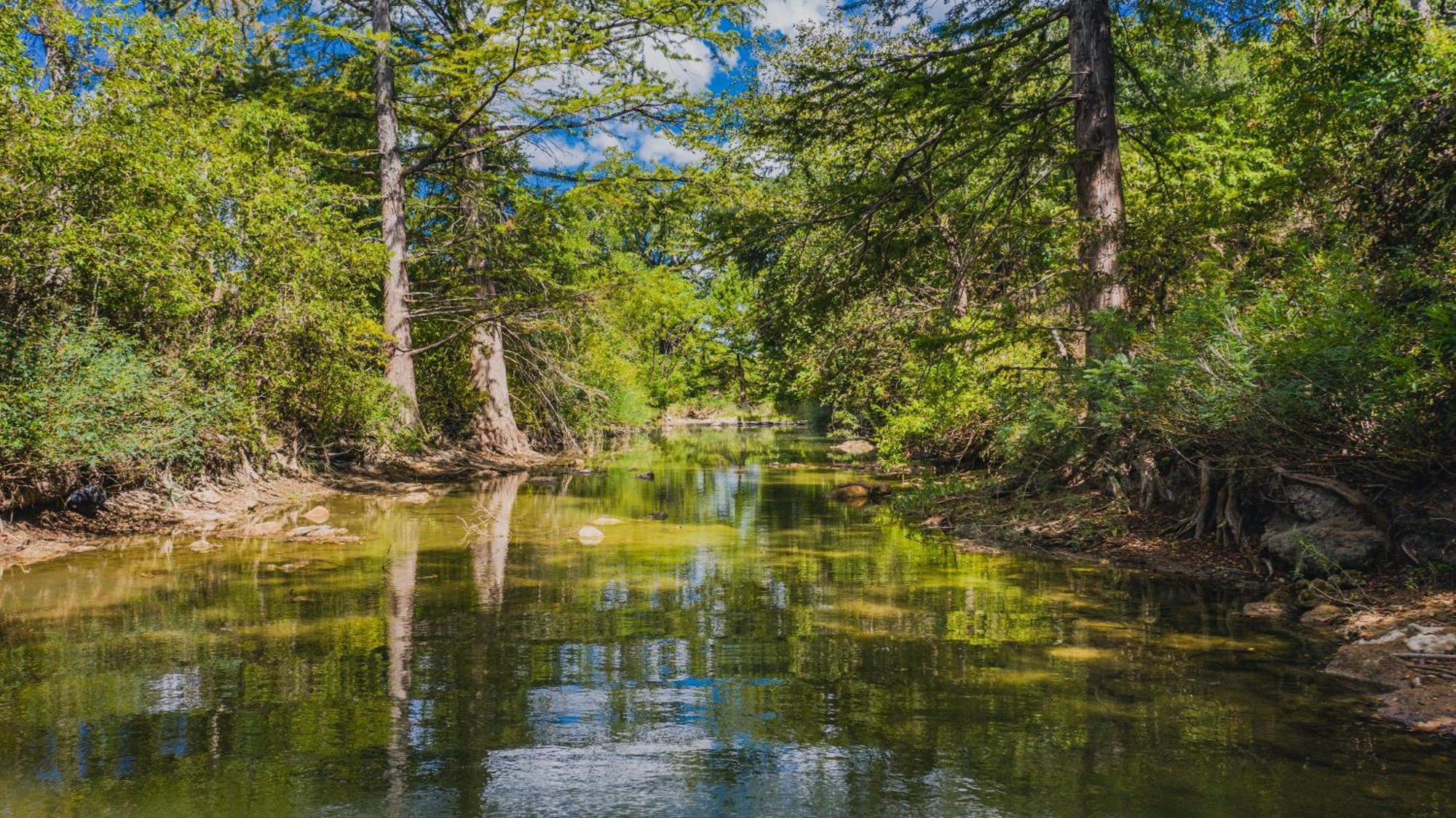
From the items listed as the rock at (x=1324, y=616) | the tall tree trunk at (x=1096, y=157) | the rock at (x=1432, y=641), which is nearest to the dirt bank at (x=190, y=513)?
the tall tree trunk at (x=1096, y=157)

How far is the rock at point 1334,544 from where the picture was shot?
706 centimetres

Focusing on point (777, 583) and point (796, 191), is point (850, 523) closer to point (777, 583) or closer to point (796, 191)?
point (777, 583)

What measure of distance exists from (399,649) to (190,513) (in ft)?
25.3

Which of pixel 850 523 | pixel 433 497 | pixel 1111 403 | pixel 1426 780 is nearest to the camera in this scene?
pixel 1426 780

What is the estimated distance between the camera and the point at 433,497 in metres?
15.9

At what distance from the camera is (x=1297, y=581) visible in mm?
7379

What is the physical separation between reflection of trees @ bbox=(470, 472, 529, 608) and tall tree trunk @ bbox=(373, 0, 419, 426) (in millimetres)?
3164

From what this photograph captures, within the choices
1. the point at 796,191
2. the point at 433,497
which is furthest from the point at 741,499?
the point at 796,191

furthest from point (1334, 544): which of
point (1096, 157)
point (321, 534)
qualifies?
point (321, 534)

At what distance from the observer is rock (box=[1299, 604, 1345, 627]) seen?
656 cm

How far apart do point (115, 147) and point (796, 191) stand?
12271 mm

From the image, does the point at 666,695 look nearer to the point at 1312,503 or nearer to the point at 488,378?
the point at 1312,503

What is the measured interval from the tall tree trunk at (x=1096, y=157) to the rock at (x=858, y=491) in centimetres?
584

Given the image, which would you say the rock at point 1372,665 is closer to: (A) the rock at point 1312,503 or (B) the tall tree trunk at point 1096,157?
(A) the rock at point 1312,503
